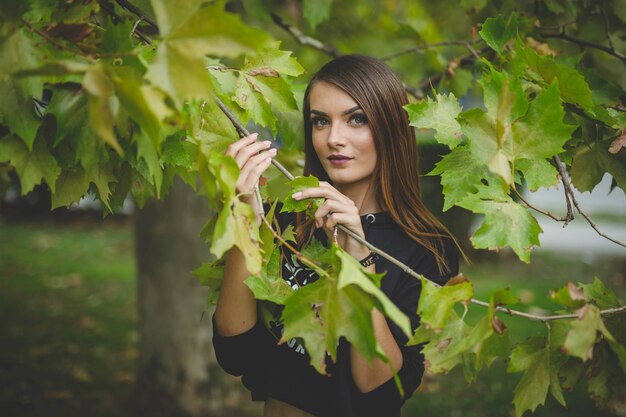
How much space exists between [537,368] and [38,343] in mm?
6027

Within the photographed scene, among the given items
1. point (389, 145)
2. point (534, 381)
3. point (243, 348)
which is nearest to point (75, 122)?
point (243, 348)

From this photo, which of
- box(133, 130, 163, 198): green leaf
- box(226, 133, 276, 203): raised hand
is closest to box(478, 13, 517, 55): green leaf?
box(226, 133, 276, 203): raised hand

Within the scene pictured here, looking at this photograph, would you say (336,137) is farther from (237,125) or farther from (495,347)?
(495,347)

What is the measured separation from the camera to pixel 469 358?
1.68 m

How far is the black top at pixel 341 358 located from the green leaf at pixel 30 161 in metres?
0.80

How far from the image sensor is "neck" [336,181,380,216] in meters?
2.16

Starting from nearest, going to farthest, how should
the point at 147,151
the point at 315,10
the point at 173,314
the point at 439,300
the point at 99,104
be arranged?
1. the point at 99,104
2. the point at 147,151
3. the point at 439,300
4. the point at 315,10
5. the point at 173,314

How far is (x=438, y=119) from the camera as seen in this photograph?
1665 mm

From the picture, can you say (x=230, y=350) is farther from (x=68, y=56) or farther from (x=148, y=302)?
(x=148, y=302)

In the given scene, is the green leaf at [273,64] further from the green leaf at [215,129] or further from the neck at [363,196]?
the neck at [363,196]

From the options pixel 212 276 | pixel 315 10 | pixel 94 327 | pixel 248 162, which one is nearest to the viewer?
pixel 248 162

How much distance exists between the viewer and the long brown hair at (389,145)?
2037 millimetres

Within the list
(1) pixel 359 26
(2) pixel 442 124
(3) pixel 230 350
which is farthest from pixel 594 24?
(1) pixel 359 26

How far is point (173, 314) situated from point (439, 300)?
3474 mm
